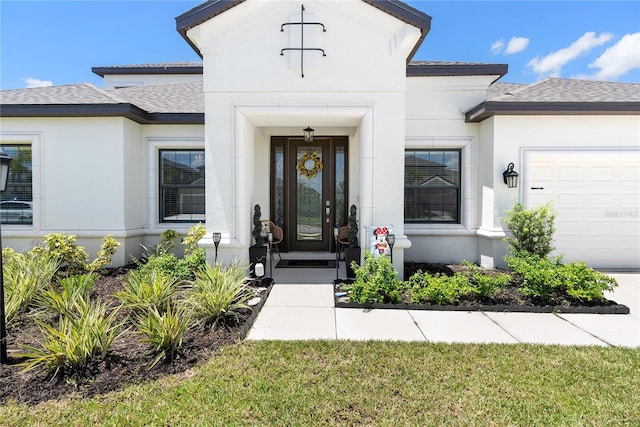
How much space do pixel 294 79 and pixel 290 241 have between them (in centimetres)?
407

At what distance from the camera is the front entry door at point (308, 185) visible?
8570 mm

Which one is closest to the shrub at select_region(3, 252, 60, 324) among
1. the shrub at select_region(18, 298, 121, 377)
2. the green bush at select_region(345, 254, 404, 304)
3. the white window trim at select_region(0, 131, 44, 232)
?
the shrub at select_region(18, 298, 121, 377)

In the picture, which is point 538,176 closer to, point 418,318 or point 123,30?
point 418,318

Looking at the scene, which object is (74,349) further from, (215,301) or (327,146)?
(327,146)

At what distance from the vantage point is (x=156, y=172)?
819cm

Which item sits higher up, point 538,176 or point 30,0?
point 30,0

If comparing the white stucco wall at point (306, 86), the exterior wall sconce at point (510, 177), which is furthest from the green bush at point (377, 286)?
the exterior wall sconce at point (510, 177)

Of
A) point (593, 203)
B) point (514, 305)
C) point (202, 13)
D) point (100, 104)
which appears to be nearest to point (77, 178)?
point (100, 104)

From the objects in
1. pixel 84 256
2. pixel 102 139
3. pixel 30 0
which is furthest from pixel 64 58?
pixel 84 256

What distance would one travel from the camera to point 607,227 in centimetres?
754

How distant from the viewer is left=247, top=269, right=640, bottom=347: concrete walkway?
13.2 feet

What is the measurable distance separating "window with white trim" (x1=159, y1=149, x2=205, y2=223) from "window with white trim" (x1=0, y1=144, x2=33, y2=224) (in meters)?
2.73

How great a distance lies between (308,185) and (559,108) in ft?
18.6

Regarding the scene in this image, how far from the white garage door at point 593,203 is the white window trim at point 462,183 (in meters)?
1.25
